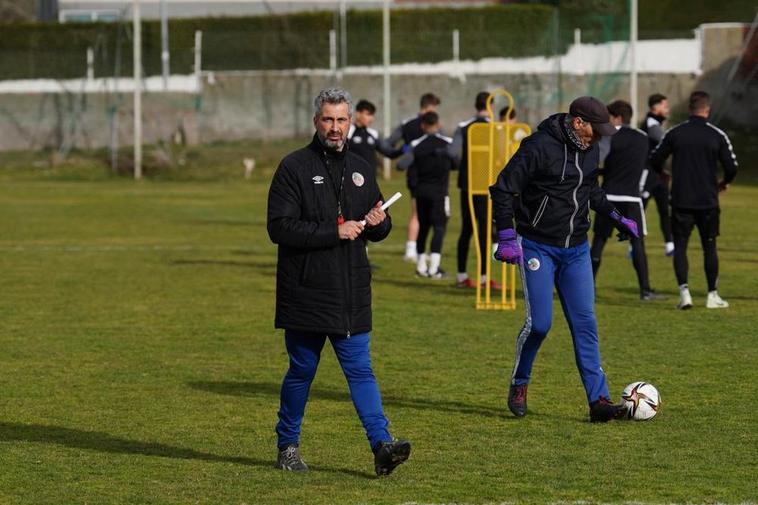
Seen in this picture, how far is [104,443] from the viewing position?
9.93 metres

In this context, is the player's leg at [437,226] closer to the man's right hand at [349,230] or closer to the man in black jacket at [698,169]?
the man in black jacket at [698,169]

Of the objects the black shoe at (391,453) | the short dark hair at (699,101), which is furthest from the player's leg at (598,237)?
the black shoe at (391,453)

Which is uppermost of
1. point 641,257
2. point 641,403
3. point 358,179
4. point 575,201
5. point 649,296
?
point 358,179

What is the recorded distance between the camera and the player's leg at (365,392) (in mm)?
8562

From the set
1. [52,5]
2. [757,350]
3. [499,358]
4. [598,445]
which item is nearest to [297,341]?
[598,445]

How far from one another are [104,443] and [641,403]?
3.51 meters

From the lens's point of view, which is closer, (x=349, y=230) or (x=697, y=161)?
(x=349, y=230)

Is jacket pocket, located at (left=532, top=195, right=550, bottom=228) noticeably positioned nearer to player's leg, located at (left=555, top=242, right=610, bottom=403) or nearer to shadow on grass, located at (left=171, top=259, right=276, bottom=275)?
player's leg, located at (left=555, top=242, right=610, bottom=403)

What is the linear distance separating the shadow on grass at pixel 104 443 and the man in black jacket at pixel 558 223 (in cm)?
220

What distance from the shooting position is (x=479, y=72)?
163 feet

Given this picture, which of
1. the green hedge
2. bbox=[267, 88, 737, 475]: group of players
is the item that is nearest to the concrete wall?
the green hedge

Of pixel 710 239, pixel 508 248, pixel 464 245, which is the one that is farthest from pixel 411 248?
pixel 508 248

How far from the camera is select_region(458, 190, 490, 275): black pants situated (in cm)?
1803

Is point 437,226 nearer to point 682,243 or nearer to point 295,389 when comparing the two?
point 682,243
